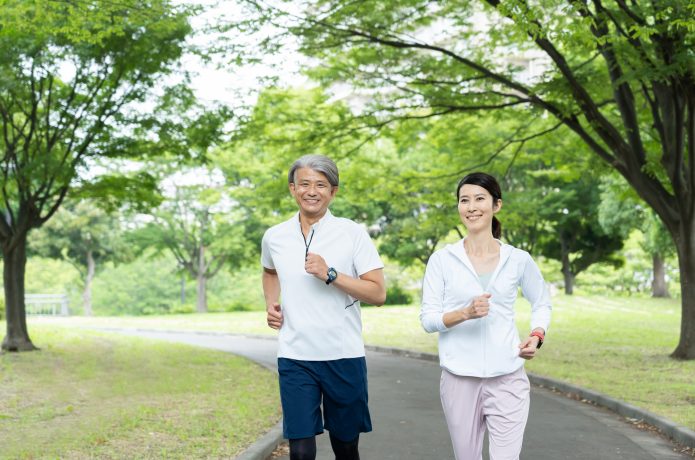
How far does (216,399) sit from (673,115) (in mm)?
8939

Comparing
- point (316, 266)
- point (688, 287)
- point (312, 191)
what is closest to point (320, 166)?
point (312, 191)

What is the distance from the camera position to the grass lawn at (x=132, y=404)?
6.61 m

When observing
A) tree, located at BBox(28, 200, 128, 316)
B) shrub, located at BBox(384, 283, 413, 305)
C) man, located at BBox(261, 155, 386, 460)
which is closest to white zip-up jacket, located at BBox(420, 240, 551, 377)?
man, located at BBox(261, 155, 386, 460)

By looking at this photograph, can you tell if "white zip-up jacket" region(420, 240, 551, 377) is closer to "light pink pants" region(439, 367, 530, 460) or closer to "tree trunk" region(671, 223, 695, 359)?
"light pink pants" region(439, 367, 530, 460)

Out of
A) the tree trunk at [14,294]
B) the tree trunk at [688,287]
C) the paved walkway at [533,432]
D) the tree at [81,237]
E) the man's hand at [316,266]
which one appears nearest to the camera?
the man's hand at [316,266]

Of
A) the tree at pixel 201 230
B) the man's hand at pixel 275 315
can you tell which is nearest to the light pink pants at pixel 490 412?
the man's hand at pixel 275 315

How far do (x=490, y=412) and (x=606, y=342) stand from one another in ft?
48.9

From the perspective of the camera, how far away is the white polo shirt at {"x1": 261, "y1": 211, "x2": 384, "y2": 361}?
12.3ft

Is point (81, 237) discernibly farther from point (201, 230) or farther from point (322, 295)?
point (322, 295)

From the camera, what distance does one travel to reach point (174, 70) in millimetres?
16031

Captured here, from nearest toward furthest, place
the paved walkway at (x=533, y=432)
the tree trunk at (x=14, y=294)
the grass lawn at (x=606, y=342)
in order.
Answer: the paved walkway at (x=533, y=432)
the grass lawn at (x=606, y=342)
the tree trunk at (x=14, y=294)

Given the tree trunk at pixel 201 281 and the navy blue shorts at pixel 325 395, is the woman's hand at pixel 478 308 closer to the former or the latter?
the navy blue shorts at pixel 325 395

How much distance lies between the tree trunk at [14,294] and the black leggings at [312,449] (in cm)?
1401

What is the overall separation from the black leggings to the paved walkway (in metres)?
2.88
